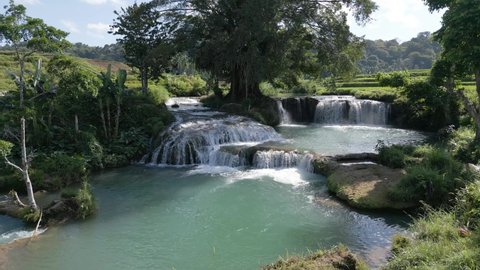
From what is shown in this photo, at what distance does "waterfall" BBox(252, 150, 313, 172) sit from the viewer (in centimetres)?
1808

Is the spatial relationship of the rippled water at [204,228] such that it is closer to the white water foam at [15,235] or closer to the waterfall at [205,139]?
the white water foam at [15,235]

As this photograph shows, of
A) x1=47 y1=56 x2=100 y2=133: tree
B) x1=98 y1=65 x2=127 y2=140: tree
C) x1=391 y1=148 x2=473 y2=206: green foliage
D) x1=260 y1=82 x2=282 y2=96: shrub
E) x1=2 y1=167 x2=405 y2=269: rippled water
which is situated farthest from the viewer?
x1=260 y1=82 x2=282 y2=96: shrub

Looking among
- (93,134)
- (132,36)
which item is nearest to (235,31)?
(132,36)

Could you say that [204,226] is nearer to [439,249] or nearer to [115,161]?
[439,249]

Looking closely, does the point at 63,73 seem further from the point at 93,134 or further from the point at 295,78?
the point at 295,78

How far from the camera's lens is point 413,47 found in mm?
137500

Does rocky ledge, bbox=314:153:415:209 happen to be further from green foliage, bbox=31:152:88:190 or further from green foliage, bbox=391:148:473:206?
green foliage, bbox=31:152:88:190

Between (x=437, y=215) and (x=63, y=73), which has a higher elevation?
(x=63, y=73)

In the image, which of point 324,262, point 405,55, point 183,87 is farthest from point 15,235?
point 405,55

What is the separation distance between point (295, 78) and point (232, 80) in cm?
552

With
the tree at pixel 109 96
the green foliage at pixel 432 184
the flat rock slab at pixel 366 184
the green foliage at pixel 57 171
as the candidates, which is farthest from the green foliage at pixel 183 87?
the green foliage at pixel 432 184

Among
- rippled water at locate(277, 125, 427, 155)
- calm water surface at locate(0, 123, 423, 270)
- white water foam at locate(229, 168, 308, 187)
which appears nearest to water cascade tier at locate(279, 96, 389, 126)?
rippled water at locate(277, 125, 427, 155)

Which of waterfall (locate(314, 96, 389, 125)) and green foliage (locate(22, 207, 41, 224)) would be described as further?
waterfall (locate(314, 96, 389, 125))

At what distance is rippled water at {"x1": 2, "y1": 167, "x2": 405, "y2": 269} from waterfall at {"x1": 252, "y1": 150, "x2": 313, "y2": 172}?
187cm
